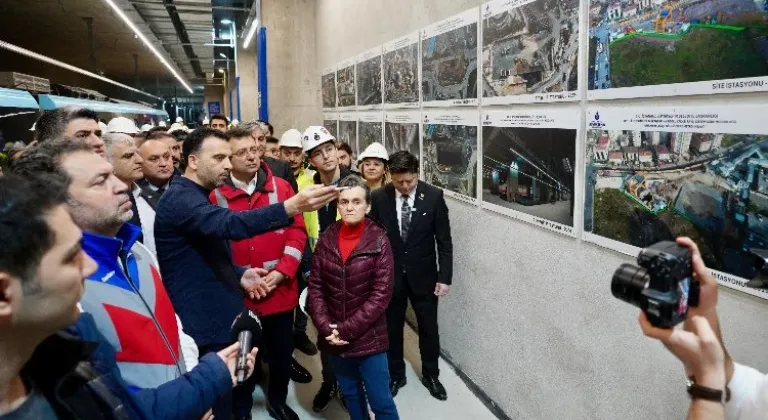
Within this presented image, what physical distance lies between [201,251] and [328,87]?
4693 millimetres

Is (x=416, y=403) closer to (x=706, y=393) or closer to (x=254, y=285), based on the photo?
(x=254, y=285)

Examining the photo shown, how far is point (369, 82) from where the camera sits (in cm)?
468

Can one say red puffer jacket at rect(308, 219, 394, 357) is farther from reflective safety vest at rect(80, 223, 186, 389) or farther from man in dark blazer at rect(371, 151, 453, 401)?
reflective safety vest at rect(80, 223, 186, 389)

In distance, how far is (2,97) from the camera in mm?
3010

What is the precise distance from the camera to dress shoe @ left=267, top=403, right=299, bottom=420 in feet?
9.25

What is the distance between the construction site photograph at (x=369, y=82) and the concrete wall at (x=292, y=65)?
7.46 feet

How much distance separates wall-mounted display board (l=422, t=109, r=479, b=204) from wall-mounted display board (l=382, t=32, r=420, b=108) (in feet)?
1.00

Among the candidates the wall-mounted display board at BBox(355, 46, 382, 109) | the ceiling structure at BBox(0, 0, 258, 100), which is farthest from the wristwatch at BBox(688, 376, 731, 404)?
the ceiling structure at BBox(0, 0, 258, 100)

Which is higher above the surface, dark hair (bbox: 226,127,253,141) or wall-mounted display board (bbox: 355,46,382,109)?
wall-mounted display board (bbox: 355,46,382,109)

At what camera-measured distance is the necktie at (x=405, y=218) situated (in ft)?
10.0

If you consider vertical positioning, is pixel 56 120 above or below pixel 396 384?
above

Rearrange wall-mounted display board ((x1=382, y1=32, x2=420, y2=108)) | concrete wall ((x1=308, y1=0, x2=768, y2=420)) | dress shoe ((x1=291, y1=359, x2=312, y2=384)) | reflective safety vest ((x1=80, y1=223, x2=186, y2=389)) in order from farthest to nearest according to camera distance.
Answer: wall-mounted display board ((x1=382, y1=32, x2=420, y2=108)) → dress shoe ((x1=291, y1=359, x2=312, y2=384)) → concrete wall ((x1=308, y1=0, x2=768, y2=420)) → reflective safety vest ((x1=80, y1=223, x2=186, y2=389))

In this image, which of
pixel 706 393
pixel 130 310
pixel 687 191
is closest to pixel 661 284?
pixel 706 393

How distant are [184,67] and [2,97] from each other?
2207cm
